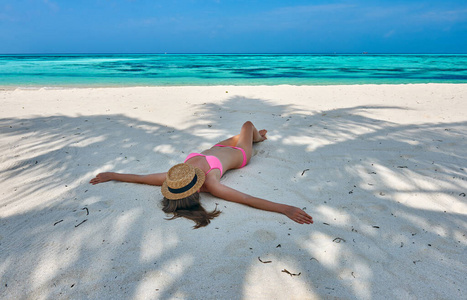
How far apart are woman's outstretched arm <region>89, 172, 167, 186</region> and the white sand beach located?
79mm

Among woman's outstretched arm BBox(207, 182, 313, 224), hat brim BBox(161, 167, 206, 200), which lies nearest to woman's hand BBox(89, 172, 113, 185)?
hat brim BBox(161, 167, 206, 200)

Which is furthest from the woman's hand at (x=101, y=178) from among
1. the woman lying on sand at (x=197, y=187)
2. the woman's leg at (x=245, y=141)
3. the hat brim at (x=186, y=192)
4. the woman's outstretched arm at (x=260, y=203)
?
the woman's leg at (x=245, y=141)

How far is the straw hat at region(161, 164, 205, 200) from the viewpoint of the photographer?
256 cm

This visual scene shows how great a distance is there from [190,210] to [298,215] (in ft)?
3.22

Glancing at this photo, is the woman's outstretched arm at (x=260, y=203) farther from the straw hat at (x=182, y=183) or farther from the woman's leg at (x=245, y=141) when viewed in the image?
the woman's leg at (x=245, y=141)

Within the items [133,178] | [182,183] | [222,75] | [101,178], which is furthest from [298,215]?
[222,75]

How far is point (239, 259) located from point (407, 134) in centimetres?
385

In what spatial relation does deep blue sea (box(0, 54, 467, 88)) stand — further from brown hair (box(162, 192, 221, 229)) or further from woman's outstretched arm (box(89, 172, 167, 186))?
brown hair (box(162, 192, 221, 229))

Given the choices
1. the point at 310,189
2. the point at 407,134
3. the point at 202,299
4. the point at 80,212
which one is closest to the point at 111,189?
the point at 80,212

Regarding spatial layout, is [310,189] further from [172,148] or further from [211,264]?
[172,148]

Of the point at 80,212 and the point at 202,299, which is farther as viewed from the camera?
the point at 80,212

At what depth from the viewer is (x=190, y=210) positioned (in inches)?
105

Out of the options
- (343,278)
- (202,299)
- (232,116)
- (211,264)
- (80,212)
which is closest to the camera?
(202,299)

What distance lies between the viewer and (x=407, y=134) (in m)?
4.58
